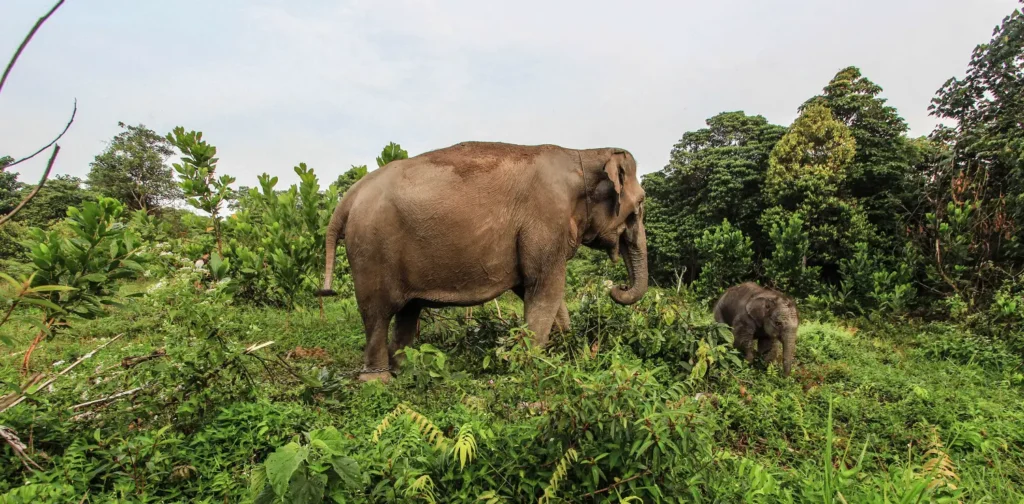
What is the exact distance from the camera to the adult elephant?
3.86 meters

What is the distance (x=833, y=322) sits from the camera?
923cm

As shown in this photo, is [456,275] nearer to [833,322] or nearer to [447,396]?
[447,396]

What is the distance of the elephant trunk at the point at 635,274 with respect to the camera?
15.6 ft

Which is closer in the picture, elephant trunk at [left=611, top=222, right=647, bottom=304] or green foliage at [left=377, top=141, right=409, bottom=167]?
elephant trunk at [left=611, top=222, right=647, bottom=304]

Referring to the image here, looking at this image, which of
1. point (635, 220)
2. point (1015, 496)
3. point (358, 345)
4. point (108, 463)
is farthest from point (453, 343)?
point (1015, 496)

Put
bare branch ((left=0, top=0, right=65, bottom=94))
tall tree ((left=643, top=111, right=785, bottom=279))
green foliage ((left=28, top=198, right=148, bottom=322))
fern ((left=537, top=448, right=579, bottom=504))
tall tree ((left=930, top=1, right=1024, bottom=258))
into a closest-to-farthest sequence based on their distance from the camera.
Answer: bare branch ((left=0, top=0, right=65, bottom=94)) → fern ((left=537, top=448, right=579, bottom=504)) → green foliage ((left=28, top=198, right=148, bottom=322)) → tall tree ((left=930, top=1, right=1024, bottom=258)) → tall tree ((left=643, top=111, right=785, bottom=279))

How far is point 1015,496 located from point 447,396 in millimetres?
3233

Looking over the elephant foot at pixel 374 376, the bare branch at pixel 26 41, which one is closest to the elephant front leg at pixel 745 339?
the elephant foot at pixel 374 376

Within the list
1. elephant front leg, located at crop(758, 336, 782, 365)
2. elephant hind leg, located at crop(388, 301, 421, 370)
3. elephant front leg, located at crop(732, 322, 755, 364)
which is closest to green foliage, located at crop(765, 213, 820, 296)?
elephant front leg, located at crop(758, 336, 782, 365)

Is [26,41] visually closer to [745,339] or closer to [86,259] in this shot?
[86,259]

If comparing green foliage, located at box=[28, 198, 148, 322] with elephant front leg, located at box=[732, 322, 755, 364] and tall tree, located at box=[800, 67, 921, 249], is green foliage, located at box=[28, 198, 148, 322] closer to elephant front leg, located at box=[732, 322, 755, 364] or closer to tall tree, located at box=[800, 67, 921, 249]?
elephant front leg, located at box=[732, 322, 755, 364]

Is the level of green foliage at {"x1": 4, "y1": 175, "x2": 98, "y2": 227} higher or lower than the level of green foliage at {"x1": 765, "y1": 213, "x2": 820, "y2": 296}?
higher

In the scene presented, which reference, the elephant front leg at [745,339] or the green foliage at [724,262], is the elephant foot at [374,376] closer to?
the elephant front leg at [745,339]

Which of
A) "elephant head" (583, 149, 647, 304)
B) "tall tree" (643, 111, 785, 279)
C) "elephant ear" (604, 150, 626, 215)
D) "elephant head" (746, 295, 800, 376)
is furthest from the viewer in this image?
"tall tree" (643, 111, 785, 279)
